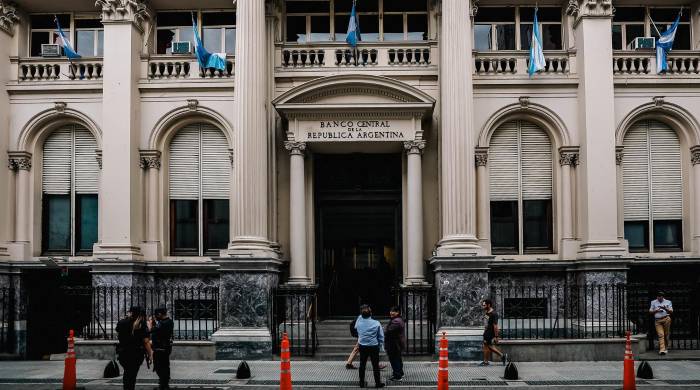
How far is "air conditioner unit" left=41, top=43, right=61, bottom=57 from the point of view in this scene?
24.3 meters

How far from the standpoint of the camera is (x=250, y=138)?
70.1ft

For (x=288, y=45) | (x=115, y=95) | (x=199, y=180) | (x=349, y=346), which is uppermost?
(x=288, y=45)

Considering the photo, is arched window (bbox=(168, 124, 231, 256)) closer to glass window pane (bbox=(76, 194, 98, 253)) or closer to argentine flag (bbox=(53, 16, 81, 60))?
glass window pane (bbox=(76, 194, 98, 253))

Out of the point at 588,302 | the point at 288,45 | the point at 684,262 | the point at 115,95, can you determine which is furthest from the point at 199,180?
the point at 684,262

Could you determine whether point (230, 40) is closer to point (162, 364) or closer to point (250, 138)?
point (250, 138)

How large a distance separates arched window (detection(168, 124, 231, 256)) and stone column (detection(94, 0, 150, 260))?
120cm

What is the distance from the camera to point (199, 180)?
2416 centimetres

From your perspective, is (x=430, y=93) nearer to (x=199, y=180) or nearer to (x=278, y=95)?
(x=278, y=95)

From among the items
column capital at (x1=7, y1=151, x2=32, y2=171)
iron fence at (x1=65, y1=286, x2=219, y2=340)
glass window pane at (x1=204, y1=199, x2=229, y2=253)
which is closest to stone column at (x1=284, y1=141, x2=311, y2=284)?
iron fence at (x1=65, y1=286, x2=219, y2=340)

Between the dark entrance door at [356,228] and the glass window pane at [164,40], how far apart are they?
6.01 meters

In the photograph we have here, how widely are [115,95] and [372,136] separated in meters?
7.89

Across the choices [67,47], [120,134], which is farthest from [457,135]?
[67,47]

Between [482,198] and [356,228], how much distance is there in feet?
13.4

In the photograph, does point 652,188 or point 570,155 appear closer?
point 570,155
